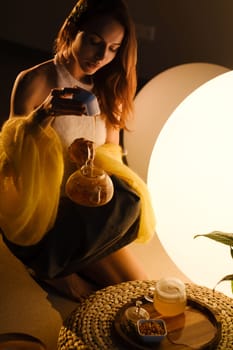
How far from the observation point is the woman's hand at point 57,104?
1400mm

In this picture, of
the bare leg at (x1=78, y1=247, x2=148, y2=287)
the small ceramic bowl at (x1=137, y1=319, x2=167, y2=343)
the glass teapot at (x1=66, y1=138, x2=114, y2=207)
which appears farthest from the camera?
the bare leg at (x1=78, y1=247, x2=148, y2=287)

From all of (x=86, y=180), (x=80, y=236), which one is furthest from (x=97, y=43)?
(x=80, y=236)

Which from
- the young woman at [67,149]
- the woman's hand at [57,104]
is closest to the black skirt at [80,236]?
the young woman at [67,149]

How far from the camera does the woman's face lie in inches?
54.7

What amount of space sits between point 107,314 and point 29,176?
394 mm

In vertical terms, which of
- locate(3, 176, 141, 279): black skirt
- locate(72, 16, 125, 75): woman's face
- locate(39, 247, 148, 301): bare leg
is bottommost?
locate(39, 247, 148, 301): bare leg

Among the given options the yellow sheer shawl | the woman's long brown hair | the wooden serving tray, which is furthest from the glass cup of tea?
the woman's long brown hair

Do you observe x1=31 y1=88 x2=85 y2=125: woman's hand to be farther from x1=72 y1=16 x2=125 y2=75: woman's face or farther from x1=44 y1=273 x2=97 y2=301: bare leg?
x1=44 y1=273 x2=97 y2=301: bare leg

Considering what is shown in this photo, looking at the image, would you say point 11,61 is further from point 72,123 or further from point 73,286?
point 73,286

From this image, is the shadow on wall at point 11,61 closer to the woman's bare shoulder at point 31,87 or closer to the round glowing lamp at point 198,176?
the woman's bare shoulder at point 31,87

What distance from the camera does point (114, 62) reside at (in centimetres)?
144

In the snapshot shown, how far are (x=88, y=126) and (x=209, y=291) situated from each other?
22.1 inches

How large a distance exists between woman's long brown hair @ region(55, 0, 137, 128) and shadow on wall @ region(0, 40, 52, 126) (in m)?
0.06

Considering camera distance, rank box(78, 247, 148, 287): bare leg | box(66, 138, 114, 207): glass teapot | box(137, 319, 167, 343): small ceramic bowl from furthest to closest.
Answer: box(78, 247, 148, 287): bare leg → box(66, 138, 114, 207): glass teapot → box(137, 319, 167, 343): small ceramic bowl
